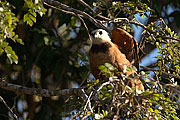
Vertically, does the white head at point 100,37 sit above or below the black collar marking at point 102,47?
above

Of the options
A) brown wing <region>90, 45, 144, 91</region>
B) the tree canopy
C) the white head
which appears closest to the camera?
the tree canopy

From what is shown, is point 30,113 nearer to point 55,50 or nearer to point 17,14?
point 55,50

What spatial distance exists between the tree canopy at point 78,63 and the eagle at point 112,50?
3.3 inches

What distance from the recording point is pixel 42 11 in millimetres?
2812

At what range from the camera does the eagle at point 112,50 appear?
3.42m

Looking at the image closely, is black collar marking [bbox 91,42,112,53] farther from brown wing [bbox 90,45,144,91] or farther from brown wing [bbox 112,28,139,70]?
brown wing [bbox 112,28,139,70]

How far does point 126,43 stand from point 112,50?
20cm

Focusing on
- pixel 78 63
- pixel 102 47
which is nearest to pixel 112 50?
pixel 102 47

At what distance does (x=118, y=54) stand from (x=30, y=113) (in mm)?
2257

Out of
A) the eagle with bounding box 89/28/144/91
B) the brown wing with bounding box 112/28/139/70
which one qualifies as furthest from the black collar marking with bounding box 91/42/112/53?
the brown wing with bounding box 112/28/139/70

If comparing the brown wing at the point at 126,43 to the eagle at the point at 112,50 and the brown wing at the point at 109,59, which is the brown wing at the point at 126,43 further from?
the brown wing at the point at 109,59

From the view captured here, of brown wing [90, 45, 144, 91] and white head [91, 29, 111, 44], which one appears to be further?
white head [91, 29, 111, 44]

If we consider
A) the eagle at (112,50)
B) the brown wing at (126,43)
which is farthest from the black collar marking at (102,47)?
the brown wing at (126,43)

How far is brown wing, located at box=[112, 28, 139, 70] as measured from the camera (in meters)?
3.49
